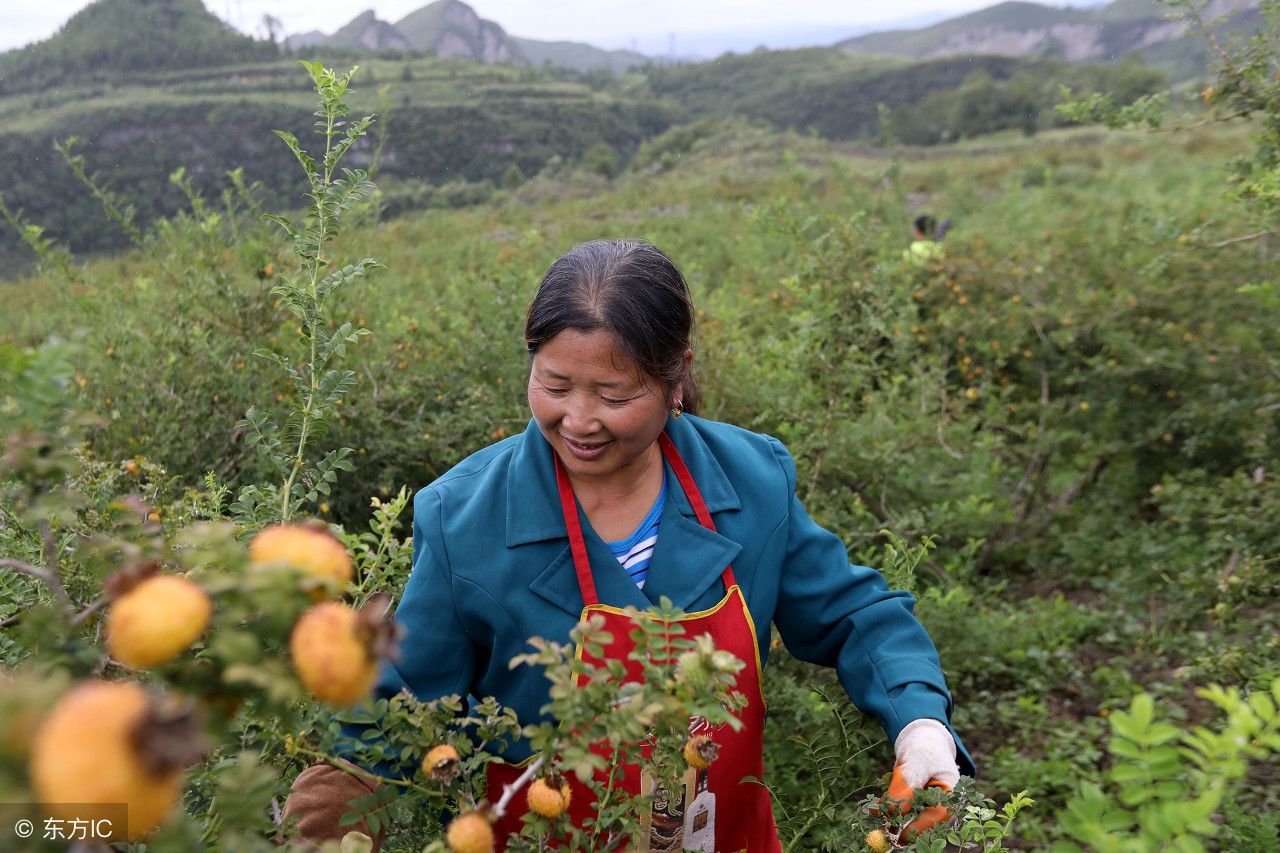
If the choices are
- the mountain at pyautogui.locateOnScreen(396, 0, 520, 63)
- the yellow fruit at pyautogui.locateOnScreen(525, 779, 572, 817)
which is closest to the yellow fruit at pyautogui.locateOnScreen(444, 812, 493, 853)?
the yellow fruit at pyautogui.locateOnScreen(525, 779, 572, 817)

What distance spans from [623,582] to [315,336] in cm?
58

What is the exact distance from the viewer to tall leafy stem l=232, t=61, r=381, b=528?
45.8 inches

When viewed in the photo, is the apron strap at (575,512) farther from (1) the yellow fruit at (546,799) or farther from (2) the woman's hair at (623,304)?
(1) the yellow fruit at (546,799)

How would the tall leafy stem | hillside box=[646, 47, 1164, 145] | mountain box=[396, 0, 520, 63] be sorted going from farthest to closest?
1. mountain box=[396, 0, 520, 63]
2. hillside box=[646, 47, 1164, 145]
3. the tall leafy stem

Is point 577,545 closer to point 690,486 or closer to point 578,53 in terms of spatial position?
point 690,486

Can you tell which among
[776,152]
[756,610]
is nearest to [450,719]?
[756,610]

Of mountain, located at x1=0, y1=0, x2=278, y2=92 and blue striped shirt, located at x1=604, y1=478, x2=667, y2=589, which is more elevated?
mountain, located at x1=0, y1=0, x2=278, y2=92

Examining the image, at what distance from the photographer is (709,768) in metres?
1.35

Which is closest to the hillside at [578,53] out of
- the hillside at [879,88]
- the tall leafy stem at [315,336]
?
the hillside at [879,88]

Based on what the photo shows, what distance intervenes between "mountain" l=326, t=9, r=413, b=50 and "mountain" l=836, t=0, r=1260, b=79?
105 ft

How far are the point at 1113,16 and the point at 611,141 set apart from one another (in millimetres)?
46462

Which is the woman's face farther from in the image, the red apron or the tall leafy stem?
the tall leafy stem

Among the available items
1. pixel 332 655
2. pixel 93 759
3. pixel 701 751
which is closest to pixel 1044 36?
pixel 701 751

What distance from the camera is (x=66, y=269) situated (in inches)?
143
